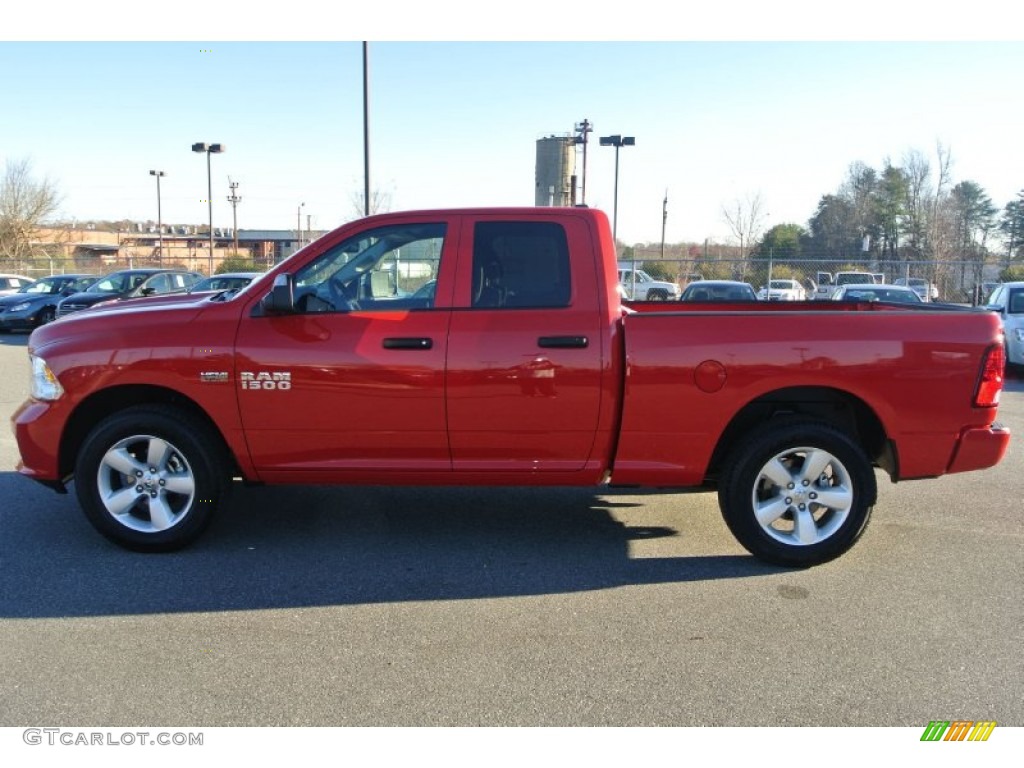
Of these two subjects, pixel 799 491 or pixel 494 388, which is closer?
pixel 494 388

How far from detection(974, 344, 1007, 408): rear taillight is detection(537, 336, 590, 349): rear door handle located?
2.21m

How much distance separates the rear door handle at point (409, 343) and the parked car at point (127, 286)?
15012 millimetres

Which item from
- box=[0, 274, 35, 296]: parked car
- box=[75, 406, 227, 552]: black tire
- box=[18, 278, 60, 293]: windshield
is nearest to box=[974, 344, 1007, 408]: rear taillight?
box=[75, 406, 227, 552]: black tire

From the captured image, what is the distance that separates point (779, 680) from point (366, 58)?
51.1 feet

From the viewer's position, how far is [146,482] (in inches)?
174

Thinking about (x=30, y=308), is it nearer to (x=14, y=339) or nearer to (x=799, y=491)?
(x=14, y=339)

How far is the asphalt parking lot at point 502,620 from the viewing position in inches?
117

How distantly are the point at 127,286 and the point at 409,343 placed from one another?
17.1 m

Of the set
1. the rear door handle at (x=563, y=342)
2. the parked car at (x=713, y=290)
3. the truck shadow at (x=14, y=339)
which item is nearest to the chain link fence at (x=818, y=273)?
the parked car at (x=713, y=290)

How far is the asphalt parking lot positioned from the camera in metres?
2.98

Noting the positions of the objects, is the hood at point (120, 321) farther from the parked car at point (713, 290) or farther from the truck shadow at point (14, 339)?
the truck shadow at point (14, 339)

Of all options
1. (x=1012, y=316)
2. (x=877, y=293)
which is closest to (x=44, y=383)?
(x=1012, y=316)

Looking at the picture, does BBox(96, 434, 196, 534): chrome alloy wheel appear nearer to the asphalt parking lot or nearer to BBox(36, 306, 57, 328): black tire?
the asphalt parking lot

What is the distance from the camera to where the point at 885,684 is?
3148 millimetres
